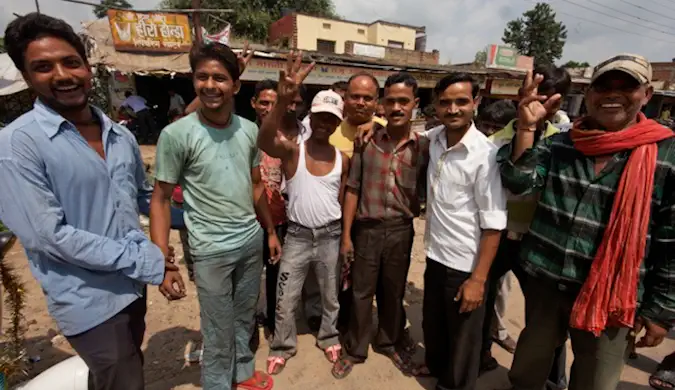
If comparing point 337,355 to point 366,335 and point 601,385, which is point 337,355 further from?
point 601,385

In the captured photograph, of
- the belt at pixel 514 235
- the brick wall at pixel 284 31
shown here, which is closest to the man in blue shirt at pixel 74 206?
the belt at pixel 514 235

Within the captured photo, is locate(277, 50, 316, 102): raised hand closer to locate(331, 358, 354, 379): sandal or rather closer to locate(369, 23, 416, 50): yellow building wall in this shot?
locate(331, 358, 354, 379): sandal

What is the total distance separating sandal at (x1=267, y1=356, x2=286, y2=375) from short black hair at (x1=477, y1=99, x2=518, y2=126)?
2.64m

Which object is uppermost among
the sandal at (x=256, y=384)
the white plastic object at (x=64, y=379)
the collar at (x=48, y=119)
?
the collar at (x=48, y=119)

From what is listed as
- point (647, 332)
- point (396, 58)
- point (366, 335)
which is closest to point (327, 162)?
point (366, 335)

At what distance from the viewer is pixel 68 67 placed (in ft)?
4.91

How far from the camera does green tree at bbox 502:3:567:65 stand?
144ft

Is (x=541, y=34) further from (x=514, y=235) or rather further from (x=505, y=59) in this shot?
(x=514, y=235)

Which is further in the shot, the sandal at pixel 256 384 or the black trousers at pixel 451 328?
the sandal at pixel 256 384

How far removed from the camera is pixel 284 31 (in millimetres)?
22812

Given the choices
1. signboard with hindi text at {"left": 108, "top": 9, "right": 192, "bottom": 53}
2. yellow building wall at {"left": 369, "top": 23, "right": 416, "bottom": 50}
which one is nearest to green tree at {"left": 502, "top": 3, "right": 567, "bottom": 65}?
yellow building wall at {"left": 369, "top": 23, "right": 416, "bottom": 50}

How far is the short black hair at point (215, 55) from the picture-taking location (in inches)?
76.2

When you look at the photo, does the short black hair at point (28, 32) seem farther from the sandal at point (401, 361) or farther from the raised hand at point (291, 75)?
the sandal at point (401, 361)

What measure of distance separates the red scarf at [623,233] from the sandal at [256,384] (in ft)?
6.65
